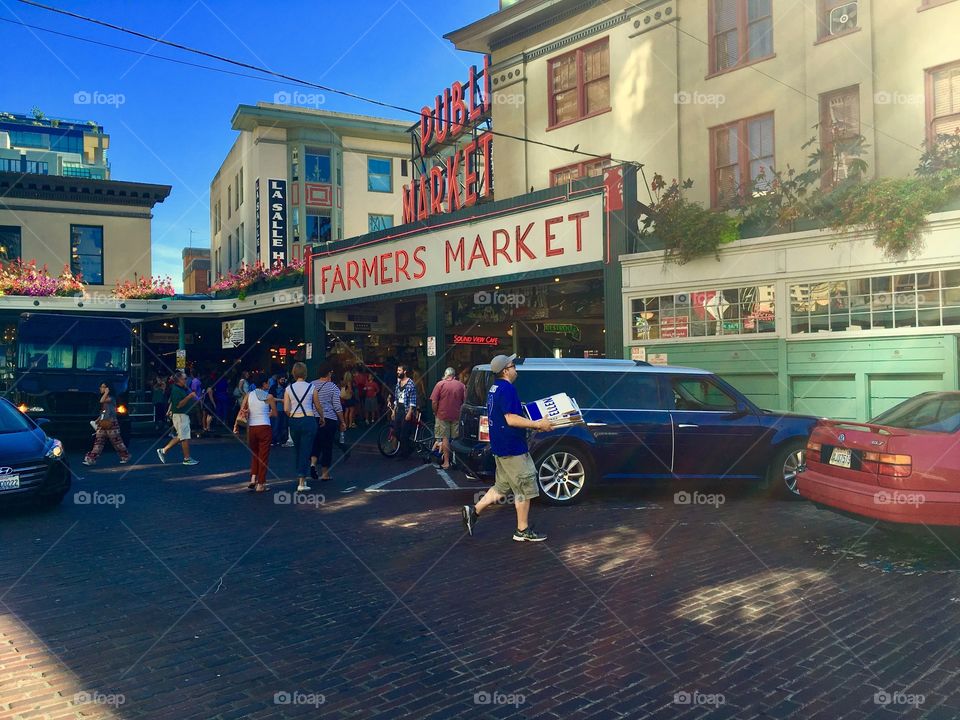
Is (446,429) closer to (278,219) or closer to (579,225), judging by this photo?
(579,225)

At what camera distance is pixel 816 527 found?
8.59m

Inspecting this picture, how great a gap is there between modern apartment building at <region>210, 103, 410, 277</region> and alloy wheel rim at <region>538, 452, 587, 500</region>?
2675cm

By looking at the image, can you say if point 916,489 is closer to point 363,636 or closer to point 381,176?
point 363,636

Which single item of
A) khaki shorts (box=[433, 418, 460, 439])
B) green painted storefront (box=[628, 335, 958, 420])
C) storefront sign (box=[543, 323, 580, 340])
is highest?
storefront sign (box=[543, 323, 580, 340])

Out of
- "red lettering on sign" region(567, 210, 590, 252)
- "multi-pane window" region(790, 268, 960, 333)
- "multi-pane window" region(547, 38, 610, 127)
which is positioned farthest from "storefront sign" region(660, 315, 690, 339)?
"multi-pane window" region(547, 38, 610, 127)

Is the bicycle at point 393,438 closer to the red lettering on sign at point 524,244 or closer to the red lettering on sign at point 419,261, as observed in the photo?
the red lettering on sign at point 524,244

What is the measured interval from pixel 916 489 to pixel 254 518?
7052mm

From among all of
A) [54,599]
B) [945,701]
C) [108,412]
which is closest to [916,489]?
[945,701]

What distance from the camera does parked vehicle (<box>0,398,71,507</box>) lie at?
905 cm

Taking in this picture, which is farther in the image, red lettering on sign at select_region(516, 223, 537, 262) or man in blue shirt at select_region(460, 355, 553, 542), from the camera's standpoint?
red lettering on sign at select_region(516, 223, 537, 262)

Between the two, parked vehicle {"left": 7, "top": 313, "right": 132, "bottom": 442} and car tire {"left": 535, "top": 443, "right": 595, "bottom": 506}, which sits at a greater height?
parked vehicle {"left": 7, "top": 313, "right": 132, "bottom": 442}

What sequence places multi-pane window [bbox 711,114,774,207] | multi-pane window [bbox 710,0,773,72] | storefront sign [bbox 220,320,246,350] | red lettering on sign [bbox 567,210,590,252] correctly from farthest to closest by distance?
storefront sign [bbox 220,320,246,350] → red lettering on sign [bbox 567,210,590,252] → multi-pane window [bbox 710,0,773,72] → multi-pane window [bbox 711,114,774,207]

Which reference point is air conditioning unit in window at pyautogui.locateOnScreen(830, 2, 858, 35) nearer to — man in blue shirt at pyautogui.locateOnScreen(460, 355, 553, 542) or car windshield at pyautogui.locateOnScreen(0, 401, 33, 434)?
man in blue shirt at pyautogui.locateOnScreen(460, 355, 553, 542)

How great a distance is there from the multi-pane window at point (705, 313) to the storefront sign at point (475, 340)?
695cm
